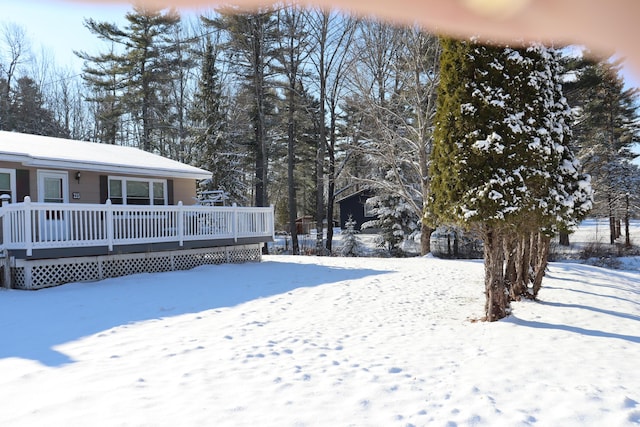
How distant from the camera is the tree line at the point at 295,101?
59.0 feet

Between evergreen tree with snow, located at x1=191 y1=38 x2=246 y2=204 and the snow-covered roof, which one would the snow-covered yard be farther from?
evergreen tree with snow, located at x1=191 y1=38 x2=246 y2=204

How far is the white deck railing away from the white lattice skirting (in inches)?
12.9

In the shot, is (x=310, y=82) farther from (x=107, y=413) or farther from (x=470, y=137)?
(x=107, y=413)

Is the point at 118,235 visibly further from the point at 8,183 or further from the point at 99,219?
the point at 8,183

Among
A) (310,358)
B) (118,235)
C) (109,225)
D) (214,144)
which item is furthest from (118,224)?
(214,144)

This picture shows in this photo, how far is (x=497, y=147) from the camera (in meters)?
5.75

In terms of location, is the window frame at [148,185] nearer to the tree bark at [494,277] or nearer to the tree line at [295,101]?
the tree line at [295,101]

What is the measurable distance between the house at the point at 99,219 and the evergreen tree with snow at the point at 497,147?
22.3 ft

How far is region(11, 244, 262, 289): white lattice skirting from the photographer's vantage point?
26.7 ft

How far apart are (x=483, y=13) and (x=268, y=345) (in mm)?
4000

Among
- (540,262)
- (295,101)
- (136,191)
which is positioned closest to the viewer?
(540,262)

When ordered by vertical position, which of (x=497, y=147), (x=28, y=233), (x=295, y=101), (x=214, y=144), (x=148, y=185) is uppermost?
(x=295, y=101)

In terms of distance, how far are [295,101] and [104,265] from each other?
16693 mm

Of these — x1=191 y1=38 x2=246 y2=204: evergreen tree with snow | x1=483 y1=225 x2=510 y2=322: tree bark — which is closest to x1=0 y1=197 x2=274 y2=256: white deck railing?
x1=483 y1=225 x2=510 y2=322: tree bark
